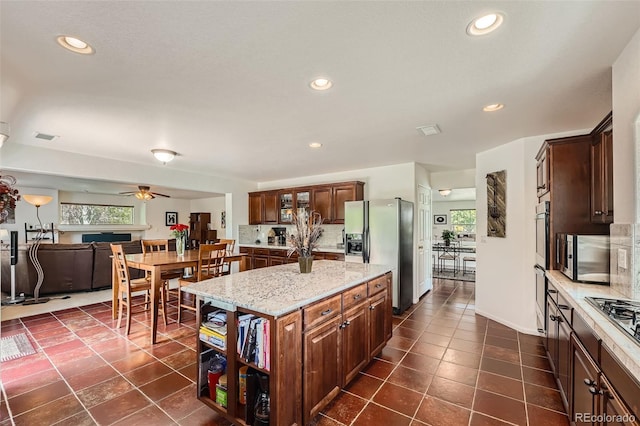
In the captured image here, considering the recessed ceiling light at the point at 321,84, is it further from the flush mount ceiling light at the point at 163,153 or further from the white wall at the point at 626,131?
the flush mount ceiling light at the point at 163,153

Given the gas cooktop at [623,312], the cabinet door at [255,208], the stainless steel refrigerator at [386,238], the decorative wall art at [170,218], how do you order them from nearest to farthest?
the gas cooktop at [623,312]
the stainless steel refrigerator at [386,238]
the cabinet door at [255,208]
the decorative wall art at [170,218]

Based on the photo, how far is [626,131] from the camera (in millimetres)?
1615

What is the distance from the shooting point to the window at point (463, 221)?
977 cm

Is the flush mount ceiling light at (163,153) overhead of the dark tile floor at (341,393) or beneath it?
overhead

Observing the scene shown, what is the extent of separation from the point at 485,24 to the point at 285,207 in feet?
16.5

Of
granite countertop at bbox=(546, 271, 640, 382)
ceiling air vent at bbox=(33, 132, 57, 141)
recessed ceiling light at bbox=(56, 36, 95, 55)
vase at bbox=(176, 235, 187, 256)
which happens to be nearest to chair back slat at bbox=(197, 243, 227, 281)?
vase at bbox=(176, 235, 187, 256)

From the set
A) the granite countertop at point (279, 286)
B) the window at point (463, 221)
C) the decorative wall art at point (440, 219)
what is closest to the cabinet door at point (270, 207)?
the granite countertop at point (279, 286)

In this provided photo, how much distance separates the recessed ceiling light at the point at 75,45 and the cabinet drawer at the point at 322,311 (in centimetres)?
199

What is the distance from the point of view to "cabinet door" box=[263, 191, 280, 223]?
618 centimetres

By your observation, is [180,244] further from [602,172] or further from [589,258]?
[602,172]

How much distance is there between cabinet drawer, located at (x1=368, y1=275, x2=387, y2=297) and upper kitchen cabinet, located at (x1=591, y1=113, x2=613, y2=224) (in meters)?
1.79

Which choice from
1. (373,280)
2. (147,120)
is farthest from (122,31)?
(373,280)

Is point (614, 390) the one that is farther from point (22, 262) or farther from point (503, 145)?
point (22, 262)

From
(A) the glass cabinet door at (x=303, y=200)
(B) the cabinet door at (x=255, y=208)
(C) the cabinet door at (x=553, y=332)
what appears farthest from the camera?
(B) the cabinet door at (x=255, y=208)
